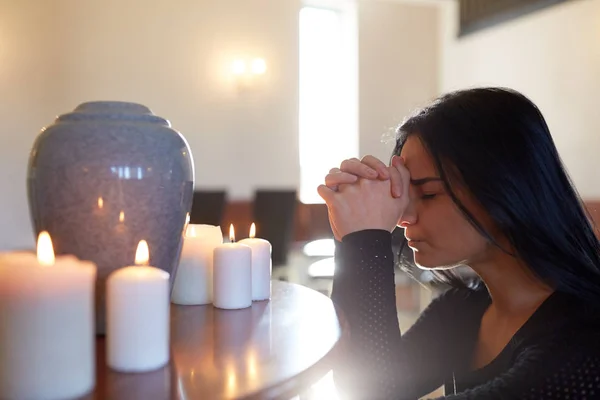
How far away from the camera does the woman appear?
33.7 inches

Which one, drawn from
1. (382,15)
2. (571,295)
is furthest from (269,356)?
(382,15)

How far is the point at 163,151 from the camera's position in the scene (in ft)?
2.25

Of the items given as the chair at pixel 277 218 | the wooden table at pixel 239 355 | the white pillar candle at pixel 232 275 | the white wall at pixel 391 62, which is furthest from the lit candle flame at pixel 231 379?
the white wall at pixel 391 62

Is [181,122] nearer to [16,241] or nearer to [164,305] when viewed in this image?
[16,241]

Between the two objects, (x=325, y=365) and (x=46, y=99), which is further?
(x=46, y=99)

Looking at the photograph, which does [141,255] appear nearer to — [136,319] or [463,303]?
[136,319]

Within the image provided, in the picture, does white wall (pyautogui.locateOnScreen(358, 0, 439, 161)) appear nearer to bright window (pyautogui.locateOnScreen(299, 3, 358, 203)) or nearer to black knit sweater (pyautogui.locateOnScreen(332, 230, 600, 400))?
bright window (pyautogui.locateOnScreen(299, 3, 358, 203))

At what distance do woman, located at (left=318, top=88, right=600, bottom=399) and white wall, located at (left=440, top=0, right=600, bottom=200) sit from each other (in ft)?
10.6

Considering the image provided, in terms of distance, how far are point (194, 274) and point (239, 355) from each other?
0.29 m

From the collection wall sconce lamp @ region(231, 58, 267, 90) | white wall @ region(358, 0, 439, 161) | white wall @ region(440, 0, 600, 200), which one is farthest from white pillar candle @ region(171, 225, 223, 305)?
white wall @ region(358, 0, 439, 161)

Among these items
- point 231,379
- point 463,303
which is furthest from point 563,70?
point 231,379

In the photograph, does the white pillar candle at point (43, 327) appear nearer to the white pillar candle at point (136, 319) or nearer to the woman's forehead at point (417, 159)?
the white pillar candle at point (136, 319)

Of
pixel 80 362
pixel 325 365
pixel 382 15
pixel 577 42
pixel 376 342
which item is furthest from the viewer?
pixel 382 15

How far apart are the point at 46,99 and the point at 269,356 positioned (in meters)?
3.86
